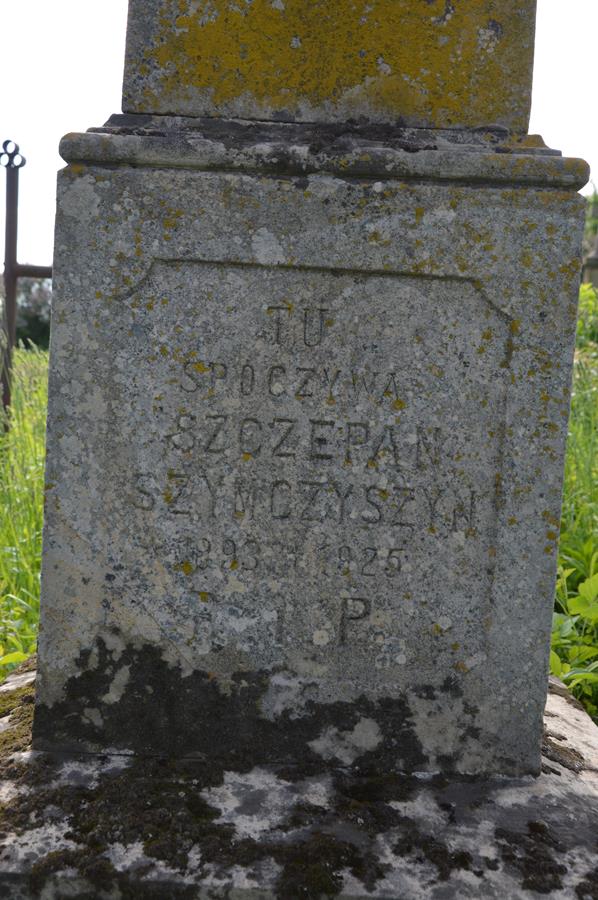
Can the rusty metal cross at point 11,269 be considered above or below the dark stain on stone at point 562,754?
above

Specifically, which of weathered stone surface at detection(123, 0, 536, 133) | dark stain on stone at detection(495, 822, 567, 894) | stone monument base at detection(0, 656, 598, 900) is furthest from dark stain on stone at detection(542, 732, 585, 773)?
weathered stone surface at detection(123, 0, 536, 133)

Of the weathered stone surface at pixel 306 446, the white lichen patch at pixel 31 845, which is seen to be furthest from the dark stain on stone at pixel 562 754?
the white lichen patch at pixel 31 845

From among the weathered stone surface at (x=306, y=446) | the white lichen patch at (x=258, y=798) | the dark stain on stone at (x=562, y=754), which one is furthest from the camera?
the dark stain on stone at (x=562, y=754)

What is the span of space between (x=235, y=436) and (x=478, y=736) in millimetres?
878

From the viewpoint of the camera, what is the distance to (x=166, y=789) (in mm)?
1866

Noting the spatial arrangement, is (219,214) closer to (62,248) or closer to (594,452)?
(62,248)

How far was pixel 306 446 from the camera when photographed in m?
1.97

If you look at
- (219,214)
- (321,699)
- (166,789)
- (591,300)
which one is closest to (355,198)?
(219,214)

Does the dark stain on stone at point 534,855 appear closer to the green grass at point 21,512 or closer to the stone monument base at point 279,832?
the stone monument base at point 279,832

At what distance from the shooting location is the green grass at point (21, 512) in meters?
3.29

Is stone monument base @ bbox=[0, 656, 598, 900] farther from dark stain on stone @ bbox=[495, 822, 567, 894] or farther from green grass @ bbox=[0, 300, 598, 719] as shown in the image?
green grass @ bbox=[0, 300, 598, 719]

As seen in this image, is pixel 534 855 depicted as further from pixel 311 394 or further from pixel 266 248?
pixel 266 248

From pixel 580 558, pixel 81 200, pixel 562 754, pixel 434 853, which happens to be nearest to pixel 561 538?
pixel 580 558

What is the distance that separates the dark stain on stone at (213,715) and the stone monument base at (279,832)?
52 mm
